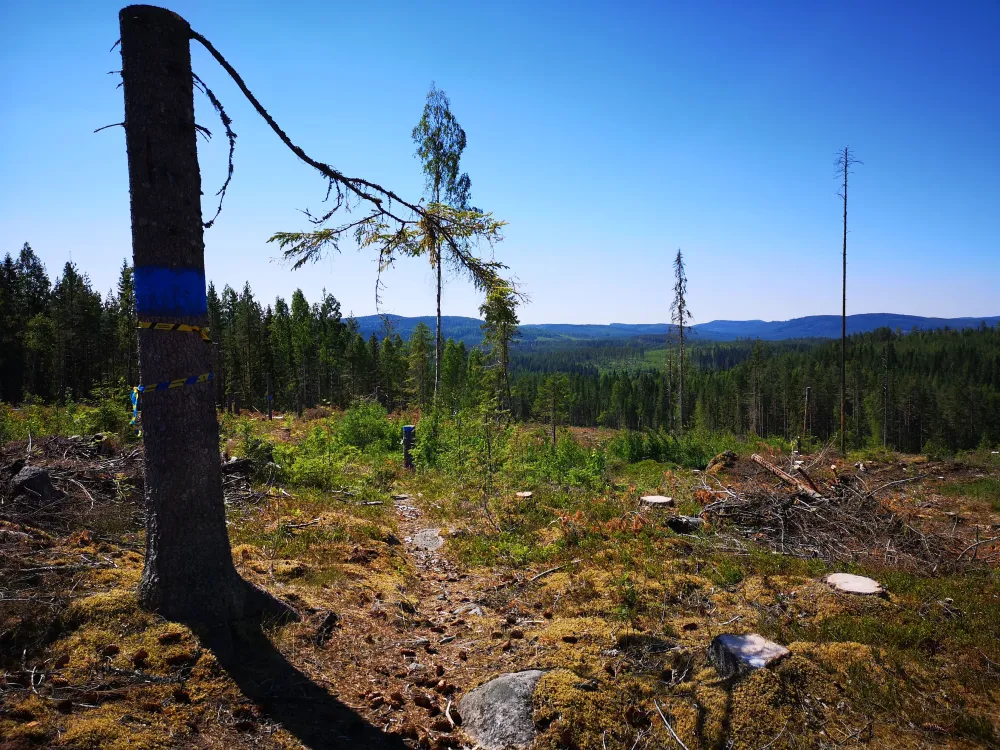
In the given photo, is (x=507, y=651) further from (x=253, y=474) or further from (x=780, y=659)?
(x=253, y=474)

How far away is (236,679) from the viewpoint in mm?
3051

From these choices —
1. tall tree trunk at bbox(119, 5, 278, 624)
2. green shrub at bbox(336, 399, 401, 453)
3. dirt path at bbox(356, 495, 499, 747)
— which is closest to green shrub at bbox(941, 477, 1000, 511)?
→ dirt path at bbox(356, 495, 499, 747)

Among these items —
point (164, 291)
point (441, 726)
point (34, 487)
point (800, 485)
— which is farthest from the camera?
point (800, 485)

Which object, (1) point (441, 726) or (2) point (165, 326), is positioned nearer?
(1) point (441, 726)

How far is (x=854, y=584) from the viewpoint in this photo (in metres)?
4.99

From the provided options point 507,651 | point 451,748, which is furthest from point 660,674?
point 451,748

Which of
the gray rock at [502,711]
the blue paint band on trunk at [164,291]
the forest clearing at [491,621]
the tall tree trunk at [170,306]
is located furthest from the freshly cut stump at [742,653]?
the blue paint band on trunk at [164,291]

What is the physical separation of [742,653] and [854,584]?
2.43m

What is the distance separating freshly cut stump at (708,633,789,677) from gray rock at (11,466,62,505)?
20.8ft

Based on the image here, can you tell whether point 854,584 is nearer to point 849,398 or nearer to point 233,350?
point 233,350

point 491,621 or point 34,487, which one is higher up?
point 34,487

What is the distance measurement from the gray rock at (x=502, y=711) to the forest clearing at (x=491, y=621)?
0.19ft

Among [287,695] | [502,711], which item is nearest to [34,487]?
[287,695]

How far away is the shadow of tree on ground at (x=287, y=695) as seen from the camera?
2822mm
